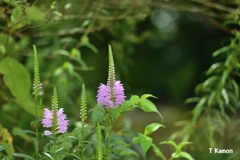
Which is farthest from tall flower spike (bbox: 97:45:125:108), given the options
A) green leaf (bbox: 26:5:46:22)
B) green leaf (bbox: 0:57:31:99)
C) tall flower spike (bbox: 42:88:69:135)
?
green leaf (bbox: 26:5:46:22)

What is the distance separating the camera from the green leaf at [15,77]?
2.21 metres

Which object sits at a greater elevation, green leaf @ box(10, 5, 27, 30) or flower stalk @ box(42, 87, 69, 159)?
green leaf @ box(10, 5, 27, 30)

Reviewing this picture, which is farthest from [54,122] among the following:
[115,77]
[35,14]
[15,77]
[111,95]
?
[115,77]

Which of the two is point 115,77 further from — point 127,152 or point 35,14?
point 127,152

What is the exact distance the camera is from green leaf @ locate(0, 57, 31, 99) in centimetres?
221

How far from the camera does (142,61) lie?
20.6 ft

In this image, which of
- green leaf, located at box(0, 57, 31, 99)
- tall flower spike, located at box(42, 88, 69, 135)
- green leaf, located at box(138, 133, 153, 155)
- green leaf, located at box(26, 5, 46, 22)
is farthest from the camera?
green leaf, located at box(26, 5, 46, 22)

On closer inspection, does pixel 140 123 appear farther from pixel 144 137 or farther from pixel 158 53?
pixel 144 137

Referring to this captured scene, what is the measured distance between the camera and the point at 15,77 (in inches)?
87.4

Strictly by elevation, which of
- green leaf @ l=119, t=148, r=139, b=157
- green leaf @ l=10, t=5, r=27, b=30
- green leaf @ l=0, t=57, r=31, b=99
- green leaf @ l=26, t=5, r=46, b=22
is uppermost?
green leaf @ l=26, t=5, r=46, b=22

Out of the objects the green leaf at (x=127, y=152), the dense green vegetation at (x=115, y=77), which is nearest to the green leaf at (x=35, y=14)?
the dense green vegetation at (x=115, y=77)

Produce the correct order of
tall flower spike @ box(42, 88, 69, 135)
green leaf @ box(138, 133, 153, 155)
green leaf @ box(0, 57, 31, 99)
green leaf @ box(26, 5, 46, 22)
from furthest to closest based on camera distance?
green leaf @ box(26, 5, 46, 22)
green leaf @ box(0, 57, 31, 99)
green leaf @ box(138, 133, 153, 155)
tall flower spike @ box(42, 88, 69, 135)

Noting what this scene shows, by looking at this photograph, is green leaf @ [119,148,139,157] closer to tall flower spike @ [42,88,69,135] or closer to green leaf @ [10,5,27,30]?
tall flower spike @ [42,88,69,135]

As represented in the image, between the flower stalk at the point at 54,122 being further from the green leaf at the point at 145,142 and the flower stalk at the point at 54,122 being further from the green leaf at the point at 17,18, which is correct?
the green leaf at the point at 17,18
